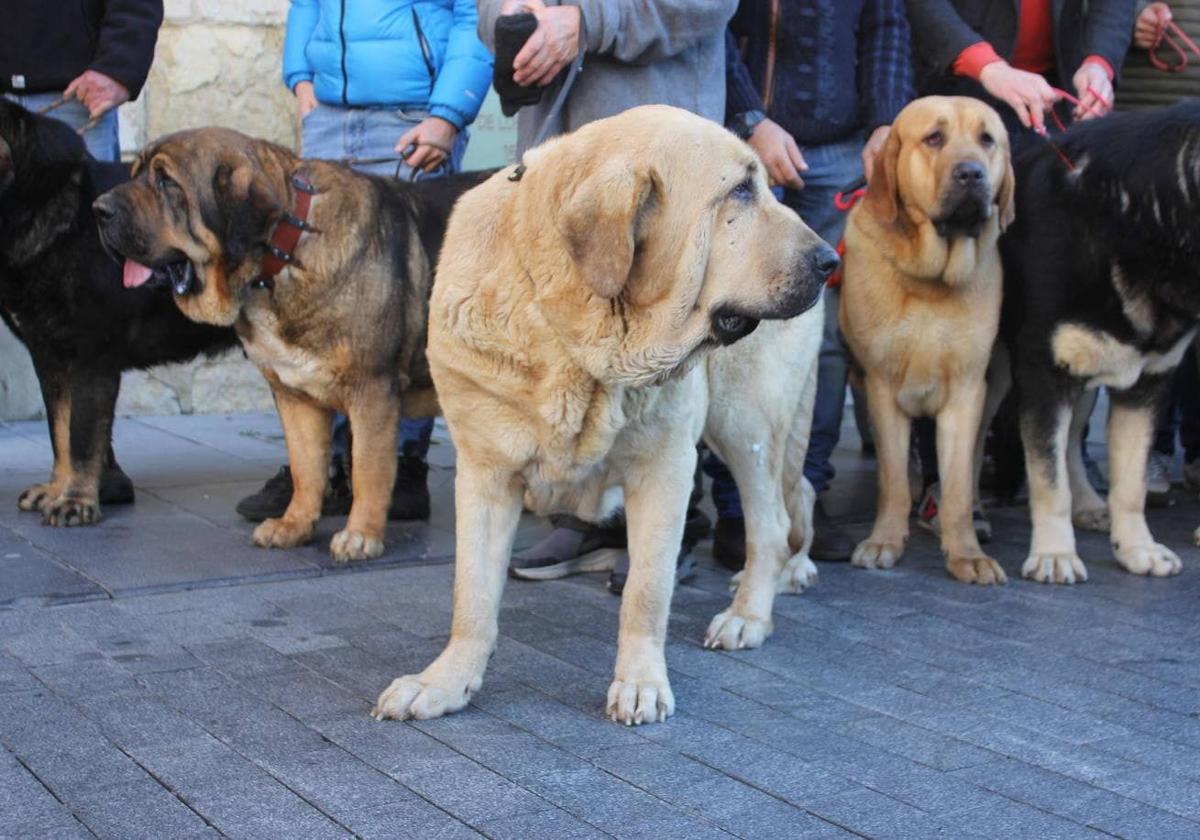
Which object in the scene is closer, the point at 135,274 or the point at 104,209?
the point at 104,209

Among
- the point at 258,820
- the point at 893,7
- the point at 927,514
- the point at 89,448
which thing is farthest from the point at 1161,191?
the point at 89,448

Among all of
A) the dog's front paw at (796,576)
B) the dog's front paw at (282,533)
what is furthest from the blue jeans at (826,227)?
the dog's front paw at (282,533)

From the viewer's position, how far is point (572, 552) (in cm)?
482

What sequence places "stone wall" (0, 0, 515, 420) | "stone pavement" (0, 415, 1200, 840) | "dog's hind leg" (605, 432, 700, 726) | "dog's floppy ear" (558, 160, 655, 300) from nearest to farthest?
"stone pavement" (0, 415, 1200, 840), "dog's floppy ear" (558, 160, 655, 300), "dog's hind leg" (605, 432, 700, 726), "stone wall" (0, 0, 515, 420)

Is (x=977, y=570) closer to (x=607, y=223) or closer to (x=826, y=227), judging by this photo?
(x=826, y=227)

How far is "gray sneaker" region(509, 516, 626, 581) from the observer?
15.6 feet

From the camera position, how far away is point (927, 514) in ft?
19.0

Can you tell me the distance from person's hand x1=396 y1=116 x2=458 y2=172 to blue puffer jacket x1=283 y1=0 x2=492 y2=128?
4cm

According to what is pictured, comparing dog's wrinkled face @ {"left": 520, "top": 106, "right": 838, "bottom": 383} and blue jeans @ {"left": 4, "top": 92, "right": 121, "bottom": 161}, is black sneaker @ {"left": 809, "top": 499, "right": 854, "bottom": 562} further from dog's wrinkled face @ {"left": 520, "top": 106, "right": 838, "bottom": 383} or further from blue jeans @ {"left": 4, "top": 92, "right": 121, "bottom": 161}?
blue jeans @ {"left": 4, "top": 92, "right": 121, "bottom": 161}

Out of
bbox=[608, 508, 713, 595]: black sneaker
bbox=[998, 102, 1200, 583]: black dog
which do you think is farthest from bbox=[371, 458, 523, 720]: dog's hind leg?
bbox=[998, 102, 1200, 583]: black dog

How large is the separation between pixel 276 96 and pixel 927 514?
4.22m

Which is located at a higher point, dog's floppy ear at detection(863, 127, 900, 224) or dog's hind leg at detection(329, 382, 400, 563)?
dog's floppy ear at detection(863, 127, 900, 224)

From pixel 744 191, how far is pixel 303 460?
2.54 meters

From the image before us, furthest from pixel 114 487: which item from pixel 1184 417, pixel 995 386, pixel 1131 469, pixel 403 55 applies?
pixel 1184 417
